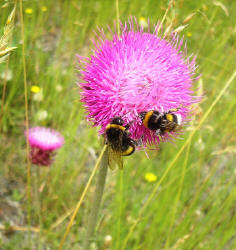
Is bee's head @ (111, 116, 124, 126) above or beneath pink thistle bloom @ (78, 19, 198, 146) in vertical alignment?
beneath

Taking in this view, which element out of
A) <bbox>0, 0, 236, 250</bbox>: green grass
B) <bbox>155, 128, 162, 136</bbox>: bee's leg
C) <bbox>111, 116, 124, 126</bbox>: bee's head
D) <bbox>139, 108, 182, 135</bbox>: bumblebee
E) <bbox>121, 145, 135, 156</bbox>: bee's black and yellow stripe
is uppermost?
<bbox>139, 108, 182, 135</bbox>: bumblebee

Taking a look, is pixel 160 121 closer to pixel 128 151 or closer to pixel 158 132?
pixel 158 132

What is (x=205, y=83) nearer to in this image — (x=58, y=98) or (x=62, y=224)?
(x=58, y=98)

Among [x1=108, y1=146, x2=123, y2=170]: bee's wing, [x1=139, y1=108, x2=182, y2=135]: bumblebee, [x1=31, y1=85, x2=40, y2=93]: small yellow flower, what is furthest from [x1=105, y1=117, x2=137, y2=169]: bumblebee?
[x1=31, y1=85, x2=40, y2=93]: small yellow flower

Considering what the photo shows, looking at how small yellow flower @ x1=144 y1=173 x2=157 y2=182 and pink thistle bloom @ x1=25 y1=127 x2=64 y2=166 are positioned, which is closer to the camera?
pink thistle bloom @ x1=25 y1=127 x2=64 y2=166

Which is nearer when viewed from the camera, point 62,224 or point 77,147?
point 62,224

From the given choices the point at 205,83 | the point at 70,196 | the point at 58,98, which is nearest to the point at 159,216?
the point at 70,196

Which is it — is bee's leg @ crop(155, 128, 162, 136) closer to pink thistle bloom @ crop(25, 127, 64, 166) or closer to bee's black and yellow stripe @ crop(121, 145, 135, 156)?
bee's black and yellow stripe @ crop(121, 145, 135, 156)
